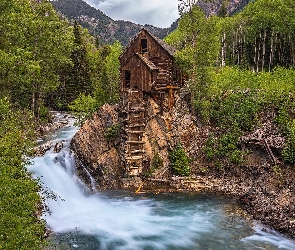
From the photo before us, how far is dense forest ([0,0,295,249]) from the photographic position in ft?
43.9

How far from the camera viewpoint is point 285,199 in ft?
71.6

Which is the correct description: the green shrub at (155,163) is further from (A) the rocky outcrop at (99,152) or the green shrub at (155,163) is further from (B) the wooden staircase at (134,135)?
(A) the rocky outcrop at (99,152)

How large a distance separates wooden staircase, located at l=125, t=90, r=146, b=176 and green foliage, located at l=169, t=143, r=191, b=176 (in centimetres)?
278

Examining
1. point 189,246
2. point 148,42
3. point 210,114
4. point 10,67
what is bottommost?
point 189,246

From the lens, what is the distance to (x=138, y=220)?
21.7 metres

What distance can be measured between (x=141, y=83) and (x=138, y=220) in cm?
1277

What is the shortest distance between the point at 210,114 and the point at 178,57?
6.16 metres

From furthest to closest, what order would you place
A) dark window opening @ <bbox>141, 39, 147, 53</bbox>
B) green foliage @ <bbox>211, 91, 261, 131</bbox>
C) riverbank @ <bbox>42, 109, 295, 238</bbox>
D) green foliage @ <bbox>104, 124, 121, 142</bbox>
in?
dark window opening @ <bbox>141, 39, 147, 53</bbox>, green foliage @ <bbox>211, 91, 261, 131</bbox>, green foliage @ <bbox>104, 124, 121, 142</bbox>, riverbank @ <bbox>42, 109, 295, 238</bbox>

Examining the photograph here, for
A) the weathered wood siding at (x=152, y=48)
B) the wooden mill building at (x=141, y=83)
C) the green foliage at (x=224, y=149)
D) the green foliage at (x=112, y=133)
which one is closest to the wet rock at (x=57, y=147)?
the green foliage at (x=112, y=133)

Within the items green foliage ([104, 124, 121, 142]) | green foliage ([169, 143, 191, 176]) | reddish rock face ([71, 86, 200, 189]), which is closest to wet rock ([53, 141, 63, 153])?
reddish rock face ([71, 86, 200, 189])

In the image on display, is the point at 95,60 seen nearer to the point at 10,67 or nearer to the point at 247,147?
the point at 10,67

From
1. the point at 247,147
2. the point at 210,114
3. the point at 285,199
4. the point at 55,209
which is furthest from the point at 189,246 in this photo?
A: the point at 210,114

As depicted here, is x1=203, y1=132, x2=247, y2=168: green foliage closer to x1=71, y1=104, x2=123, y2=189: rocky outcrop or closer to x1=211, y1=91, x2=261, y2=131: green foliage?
x1=211, y1=91, x2=261, y2=131: green foliage

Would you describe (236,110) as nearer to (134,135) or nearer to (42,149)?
(134,135)
